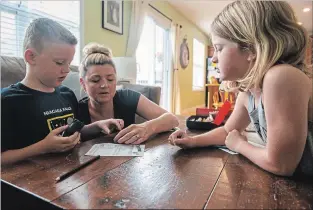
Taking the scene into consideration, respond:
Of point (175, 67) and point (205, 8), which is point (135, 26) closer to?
point (175, 67)

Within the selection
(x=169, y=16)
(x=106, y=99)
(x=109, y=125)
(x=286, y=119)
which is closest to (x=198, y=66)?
(x=169, y=16)

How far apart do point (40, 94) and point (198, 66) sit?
6.82m

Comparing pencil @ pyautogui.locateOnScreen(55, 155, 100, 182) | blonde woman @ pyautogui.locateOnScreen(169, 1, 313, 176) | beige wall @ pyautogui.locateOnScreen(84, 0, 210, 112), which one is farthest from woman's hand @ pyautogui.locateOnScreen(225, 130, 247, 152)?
beige wall @ pyautogui.locateOnScreen(84, 0, 210, 112)

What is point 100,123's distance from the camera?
1.06 meters

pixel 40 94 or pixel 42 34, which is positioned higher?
pixel 42 34

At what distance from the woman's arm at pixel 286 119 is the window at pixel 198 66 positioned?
6333 mm

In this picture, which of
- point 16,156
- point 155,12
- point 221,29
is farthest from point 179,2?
point 16,156

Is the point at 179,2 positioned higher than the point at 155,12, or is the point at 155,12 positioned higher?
the point at 179,2

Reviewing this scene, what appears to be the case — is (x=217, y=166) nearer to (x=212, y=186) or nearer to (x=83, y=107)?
(x=212, y=186)

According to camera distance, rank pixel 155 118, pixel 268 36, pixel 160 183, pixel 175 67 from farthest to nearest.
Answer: pixel 175 67 < pixel 155 118 < pixel 268 36 < pixel 160 183

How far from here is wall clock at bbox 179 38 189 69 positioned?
5.66m

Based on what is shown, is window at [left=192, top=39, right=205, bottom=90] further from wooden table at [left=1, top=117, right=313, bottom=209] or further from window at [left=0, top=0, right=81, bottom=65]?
wooden table at [left=1, top=117, right=313, bottom=209]

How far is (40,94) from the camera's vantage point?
0.91m

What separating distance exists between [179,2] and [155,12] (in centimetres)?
84
